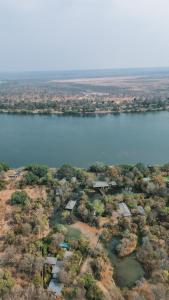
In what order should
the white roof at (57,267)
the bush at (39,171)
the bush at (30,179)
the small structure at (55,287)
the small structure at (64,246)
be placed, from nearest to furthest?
the small structure at (55,287) < the white roof at (57,267) < the small structure at (64,246) < the bush at (30,179) < the bush at (39,171)

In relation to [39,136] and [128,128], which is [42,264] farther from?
[128,128]

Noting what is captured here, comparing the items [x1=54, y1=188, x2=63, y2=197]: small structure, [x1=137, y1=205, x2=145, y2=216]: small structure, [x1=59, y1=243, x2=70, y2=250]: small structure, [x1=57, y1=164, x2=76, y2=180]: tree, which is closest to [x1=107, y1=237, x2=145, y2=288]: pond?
[x1=59, y1=243, x2=70, y2=250]: small structure

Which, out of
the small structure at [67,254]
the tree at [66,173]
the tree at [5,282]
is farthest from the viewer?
the tree at [66,173]

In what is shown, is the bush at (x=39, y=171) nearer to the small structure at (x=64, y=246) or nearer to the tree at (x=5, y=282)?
the small structure at (x=64, y=246)

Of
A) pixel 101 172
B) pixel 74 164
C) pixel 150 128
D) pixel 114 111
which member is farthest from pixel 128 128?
pixel 101 172

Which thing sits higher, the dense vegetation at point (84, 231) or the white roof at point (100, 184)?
the white roof at point (100, 184)

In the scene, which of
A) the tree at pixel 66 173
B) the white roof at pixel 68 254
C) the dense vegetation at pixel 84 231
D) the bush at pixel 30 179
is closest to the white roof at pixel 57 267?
the dense vegetation at pixel 84 231

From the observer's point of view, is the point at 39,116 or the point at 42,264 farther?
the point at 39,116
